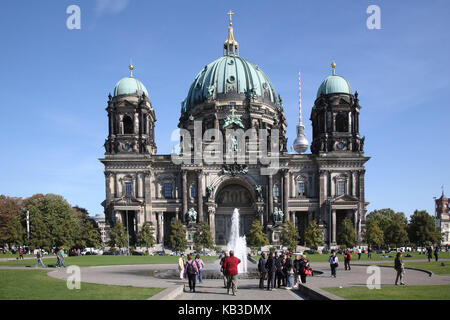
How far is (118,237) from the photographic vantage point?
72.7 meters

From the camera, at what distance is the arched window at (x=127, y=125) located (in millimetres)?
83312

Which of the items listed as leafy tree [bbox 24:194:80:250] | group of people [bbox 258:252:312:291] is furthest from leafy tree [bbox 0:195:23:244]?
group of people [bbox 258:252:312:291]

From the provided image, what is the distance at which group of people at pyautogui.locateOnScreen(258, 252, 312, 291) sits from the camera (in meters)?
22.4

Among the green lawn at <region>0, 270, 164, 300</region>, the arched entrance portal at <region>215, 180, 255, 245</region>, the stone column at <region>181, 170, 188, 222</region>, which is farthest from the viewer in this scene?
the arched entrance portal at <region>215, 180, 255, 245</region>

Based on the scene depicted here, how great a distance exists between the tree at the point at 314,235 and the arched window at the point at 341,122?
62.6 feet

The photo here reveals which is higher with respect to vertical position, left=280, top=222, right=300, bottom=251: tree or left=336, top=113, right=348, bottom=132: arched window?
left=336, top=113, right=348, bottom=132: arched window

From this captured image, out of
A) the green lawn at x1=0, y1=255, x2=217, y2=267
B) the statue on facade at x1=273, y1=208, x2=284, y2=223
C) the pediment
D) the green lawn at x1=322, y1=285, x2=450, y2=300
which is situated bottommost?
the green lawn at x1=0, y1=255, x2=217, y2=267

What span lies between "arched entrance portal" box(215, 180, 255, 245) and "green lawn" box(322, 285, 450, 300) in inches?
2473

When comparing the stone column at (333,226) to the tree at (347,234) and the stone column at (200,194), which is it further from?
the stone column at (200,194)

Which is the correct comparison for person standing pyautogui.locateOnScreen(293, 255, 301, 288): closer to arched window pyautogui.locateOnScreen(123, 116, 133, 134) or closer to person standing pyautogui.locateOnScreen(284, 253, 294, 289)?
person standing pyautogui.locateOnScreen(284, 253, 294, 289)

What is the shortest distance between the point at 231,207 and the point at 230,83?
26.0 meters

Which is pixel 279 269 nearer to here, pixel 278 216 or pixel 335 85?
pixel 278 216
